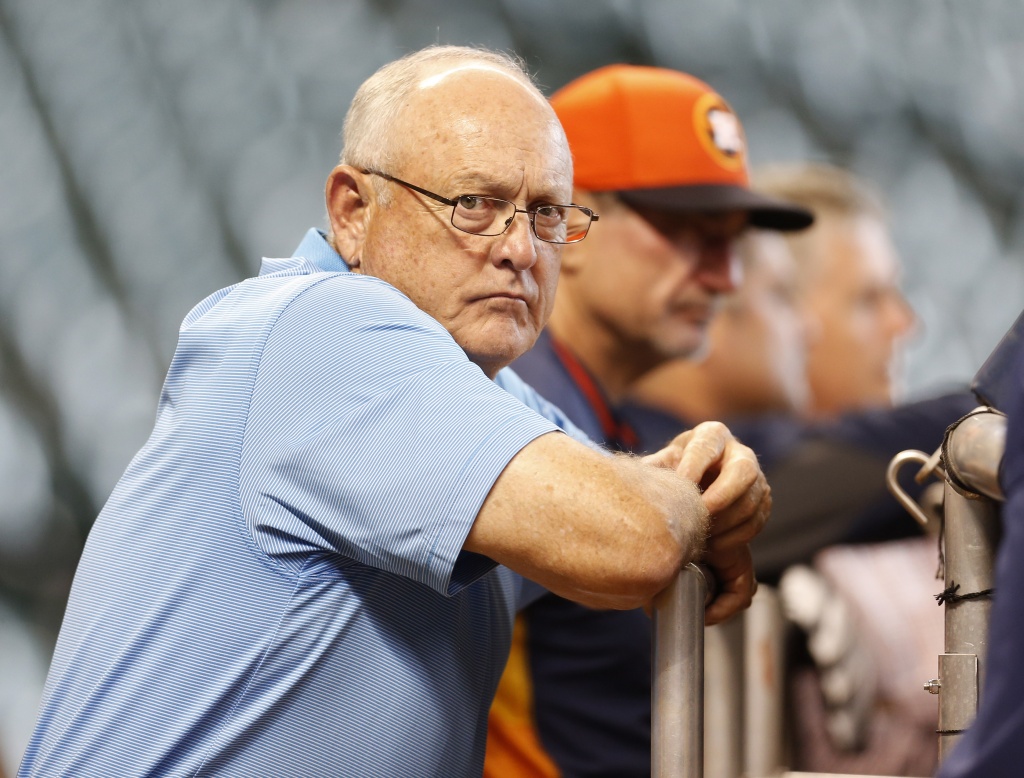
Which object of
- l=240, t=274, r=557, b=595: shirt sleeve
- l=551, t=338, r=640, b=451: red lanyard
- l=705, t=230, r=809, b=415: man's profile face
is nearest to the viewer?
l=240, t=274, r=557, b=595: shirt sleeve

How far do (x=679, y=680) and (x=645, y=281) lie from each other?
0.76m

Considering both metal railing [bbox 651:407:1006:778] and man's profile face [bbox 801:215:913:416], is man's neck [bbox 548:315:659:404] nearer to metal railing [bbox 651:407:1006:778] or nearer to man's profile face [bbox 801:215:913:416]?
metal railing [bbox 651:407:1006:778]

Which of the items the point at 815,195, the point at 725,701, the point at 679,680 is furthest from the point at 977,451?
the point at 815,195

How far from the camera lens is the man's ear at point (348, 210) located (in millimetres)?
793

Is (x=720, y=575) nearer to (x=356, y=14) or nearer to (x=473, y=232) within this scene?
(x=473, y=232)

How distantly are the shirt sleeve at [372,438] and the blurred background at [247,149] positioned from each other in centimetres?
94

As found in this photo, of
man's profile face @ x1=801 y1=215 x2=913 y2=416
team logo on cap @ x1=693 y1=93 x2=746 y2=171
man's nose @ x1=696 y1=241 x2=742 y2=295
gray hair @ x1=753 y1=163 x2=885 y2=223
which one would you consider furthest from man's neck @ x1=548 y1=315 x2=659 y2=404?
man's profile face @ x1=801 y1=215 x2=913 y2=416

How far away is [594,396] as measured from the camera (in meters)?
1.20

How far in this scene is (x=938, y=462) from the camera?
638mm

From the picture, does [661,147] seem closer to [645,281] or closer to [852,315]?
[645,281]

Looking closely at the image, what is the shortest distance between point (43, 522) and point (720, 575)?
993 millimetres

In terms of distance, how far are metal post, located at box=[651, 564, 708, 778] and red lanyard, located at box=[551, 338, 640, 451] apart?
58 centimetres

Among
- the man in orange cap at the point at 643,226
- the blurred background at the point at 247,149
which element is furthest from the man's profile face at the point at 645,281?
the blurred background at the point at 247,149

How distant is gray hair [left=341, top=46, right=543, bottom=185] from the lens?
758 millimetres
